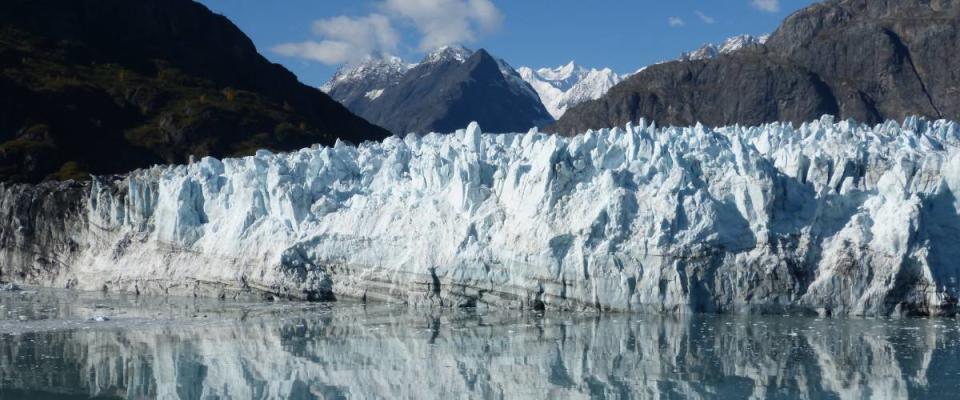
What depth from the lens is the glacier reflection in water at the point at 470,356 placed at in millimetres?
14828

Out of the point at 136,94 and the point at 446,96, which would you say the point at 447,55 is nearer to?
the point at 446,96

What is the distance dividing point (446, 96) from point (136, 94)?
3279 inches

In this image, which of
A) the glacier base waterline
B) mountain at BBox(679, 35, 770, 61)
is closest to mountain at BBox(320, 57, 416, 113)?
mountain at BBox(679, 35, 770, 61)

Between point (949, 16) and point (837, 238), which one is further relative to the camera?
point (949, 16)

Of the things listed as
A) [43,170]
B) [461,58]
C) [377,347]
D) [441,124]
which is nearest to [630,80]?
[441,124]

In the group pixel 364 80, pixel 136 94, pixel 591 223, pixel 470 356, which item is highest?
pixel 364 80

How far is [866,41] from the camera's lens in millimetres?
91000

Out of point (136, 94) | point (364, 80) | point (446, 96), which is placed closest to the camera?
point (136, 94)

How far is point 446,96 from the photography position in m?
145

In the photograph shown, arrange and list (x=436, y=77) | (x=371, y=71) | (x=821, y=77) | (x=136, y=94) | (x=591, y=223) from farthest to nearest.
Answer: (x=371, y=71) < (x=436, y=77) < (x=821, y=77) < (x=136, y=94) < (x=591, y=223)

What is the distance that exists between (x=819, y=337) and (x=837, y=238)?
10.1 ft

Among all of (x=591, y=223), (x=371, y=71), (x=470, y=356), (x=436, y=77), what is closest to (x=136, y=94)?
(x=591, y=223)

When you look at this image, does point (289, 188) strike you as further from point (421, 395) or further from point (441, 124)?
point (441, 124)

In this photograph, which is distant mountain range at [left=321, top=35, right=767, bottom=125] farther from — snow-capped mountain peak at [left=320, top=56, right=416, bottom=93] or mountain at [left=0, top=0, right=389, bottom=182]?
mountain at [left=0, top=0, right=389, bottom=182]
